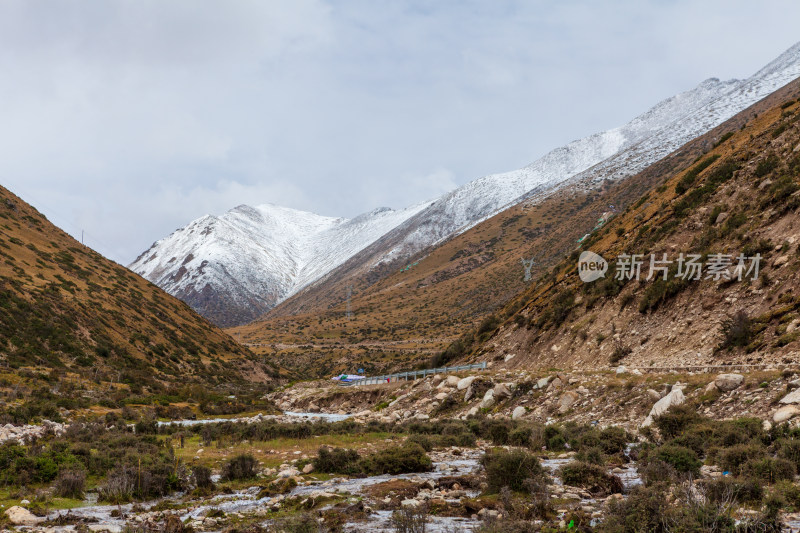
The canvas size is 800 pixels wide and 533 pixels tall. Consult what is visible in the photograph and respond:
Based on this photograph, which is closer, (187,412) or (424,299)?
(187,412)

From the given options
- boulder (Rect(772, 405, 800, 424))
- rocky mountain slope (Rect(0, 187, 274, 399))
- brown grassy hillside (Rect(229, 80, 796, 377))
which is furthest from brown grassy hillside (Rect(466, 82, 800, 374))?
brown grassy hillside (Rect(229, 80, 796, 377))

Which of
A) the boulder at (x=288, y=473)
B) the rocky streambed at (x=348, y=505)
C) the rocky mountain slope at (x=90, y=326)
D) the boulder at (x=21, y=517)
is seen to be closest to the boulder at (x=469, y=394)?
the rocky streambed at (x=348, y=505)

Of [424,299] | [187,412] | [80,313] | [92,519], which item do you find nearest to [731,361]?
[92,519]

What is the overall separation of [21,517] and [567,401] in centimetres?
1747

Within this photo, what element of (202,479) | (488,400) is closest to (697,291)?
(488,400)

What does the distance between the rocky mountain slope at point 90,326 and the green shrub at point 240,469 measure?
646 inches

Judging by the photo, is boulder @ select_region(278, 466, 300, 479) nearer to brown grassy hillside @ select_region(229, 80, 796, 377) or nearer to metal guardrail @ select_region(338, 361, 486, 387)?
metal guardrail @ select_region(338, 361, 486, 387)

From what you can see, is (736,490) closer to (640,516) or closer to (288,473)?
(640,516)

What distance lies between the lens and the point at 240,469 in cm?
1387

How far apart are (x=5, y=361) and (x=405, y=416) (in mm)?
22859

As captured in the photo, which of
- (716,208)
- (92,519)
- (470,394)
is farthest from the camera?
(716,208)

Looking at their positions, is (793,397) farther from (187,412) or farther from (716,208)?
(187,412)

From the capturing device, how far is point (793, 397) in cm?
1282

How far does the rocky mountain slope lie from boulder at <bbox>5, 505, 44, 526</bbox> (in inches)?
709
